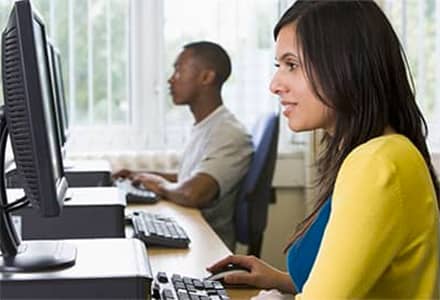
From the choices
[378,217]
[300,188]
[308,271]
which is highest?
[378,217]

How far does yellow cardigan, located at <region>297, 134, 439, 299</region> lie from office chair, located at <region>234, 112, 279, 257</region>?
5.89 ft

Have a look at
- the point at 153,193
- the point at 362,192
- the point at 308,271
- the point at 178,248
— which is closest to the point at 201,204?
the point at 153,193

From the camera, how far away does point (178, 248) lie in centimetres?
204

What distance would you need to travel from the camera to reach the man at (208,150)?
295 cm

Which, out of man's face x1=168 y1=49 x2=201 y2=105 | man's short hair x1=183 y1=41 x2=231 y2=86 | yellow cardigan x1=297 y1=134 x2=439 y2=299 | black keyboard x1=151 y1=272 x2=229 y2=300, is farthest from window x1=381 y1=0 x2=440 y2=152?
yellow cardigan x1=297 y1=134 x2=439 y2=299

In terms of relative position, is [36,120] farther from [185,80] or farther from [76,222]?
[185,80]

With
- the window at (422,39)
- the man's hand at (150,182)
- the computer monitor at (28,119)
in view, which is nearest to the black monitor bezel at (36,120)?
the computer monitor at (28,119)

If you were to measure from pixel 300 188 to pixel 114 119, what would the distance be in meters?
0.93

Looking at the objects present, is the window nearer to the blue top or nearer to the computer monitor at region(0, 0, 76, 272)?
the blue top

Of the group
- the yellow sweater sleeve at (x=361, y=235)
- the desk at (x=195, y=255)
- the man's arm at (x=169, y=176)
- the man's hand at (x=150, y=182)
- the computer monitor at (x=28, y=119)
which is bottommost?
the man's arm at (x=169, y=176)

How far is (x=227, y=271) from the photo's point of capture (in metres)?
1.64

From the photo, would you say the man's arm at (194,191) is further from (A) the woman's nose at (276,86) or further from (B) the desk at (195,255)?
(A) the woman's nose at (276,86)

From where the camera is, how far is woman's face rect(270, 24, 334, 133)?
4.16 ft

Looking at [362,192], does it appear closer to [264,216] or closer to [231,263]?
[231,263]
